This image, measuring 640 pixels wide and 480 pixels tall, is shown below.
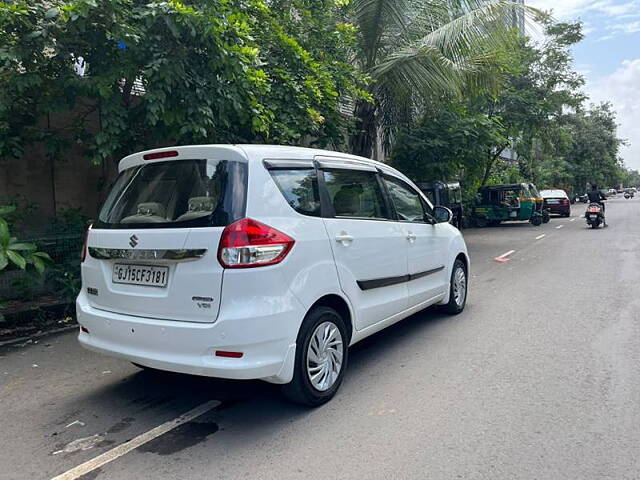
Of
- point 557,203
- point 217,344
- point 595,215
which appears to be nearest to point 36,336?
point 217,344

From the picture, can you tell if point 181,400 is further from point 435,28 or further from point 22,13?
point 435,28

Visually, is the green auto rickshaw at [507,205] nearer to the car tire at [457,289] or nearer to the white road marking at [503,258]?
the white road marking at [503,258]

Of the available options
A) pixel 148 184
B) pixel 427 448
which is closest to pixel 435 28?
pixel 148 184

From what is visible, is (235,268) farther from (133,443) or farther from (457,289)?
(457,289)

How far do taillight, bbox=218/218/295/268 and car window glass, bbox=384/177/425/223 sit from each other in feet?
6.61

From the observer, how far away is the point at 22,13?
5.12 m

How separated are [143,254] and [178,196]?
1.55ft

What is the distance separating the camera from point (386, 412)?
3650mm

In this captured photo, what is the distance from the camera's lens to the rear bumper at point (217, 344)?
10.4ft

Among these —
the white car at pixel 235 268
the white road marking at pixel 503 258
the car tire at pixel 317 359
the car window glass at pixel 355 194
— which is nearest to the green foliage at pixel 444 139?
the white road marking at pixel 503 258

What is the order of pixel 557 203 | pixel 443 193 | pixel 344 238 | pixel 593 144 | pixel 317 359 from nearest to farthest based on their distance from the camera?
pixel 317 359
pixel 344 238
pixel 443 193
pixel 557 203
pixel 593 144

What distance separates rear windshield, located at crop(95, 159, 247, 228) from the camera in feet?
10.9

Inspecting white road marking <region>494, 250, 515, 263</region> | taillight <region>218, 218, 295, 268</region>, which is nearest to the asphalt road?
taillight <region>218, 218, 295, 268</region>

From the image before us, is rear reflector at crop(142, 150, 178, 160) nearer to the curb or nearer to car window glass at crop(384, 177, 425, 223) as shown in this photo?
car window glass at crop(384, 177, 425, 223)
